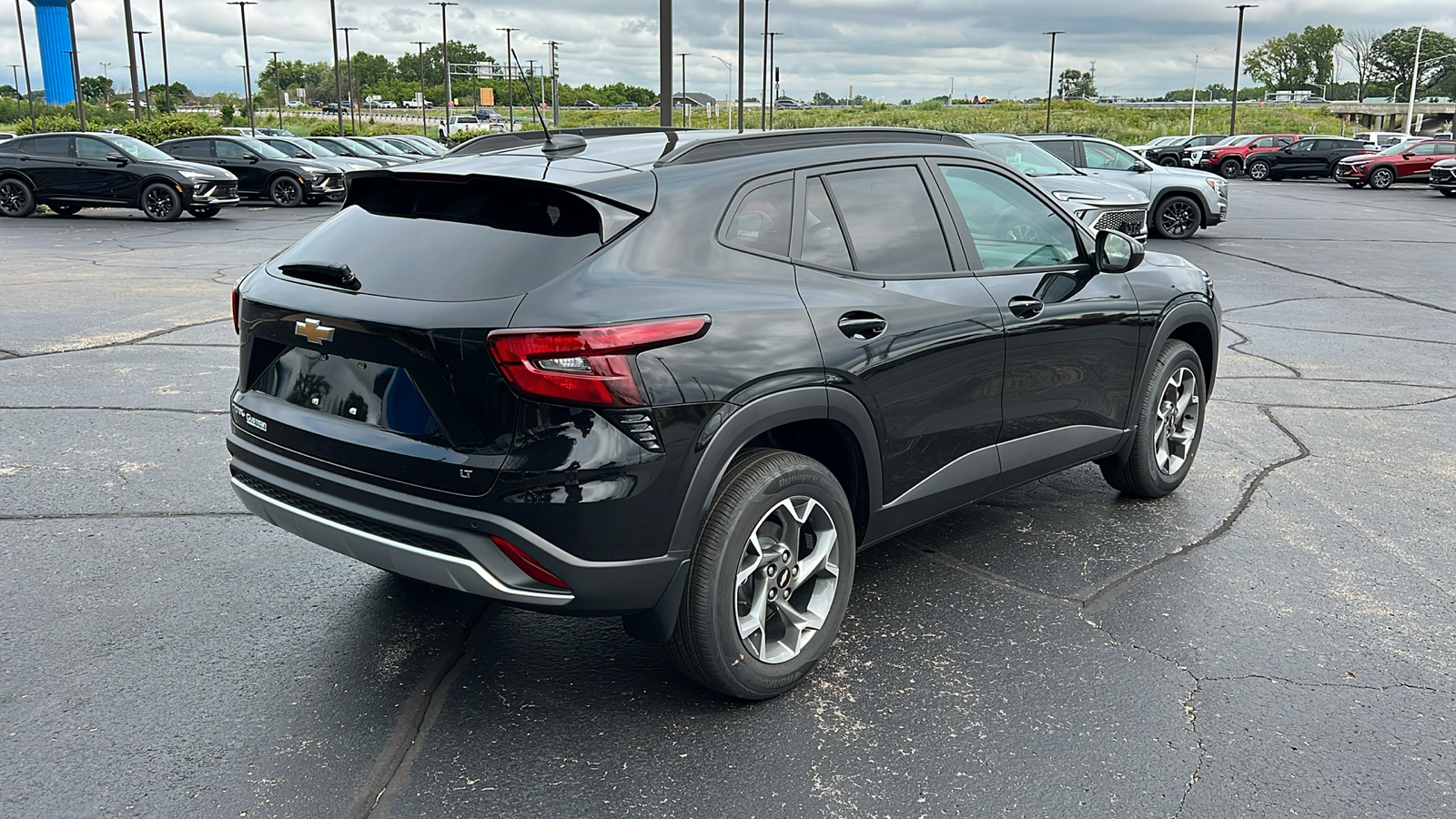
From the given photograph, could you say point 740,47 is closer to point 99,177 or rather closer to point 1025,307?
point 99,177

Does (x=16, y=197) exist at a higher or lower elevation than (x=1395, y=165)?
lower

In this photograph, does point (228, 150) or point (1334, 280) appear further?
point (228, 150)

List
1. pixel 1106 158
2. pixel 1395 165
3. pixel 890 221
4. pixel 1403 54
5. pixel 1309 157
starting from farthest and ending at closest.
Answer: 1. pixel 1403 54
2. pixel 1309 157
3. pixel 1395 165
4. pixel 1106 158
5. pixel 890 221

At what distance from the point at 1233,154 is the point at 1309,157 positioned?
3129 mm

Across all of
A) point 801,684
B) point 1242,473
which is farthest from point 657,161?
point 1242,473

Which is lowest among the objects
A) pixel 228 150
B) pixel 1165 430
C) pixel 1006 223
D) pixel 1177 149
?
pixel 1165 430

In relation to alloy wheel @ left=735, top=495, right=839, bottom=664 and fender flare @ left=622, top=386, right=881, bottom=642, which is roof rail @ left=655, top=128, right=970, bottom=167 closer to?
fender flare @ left=622, top=386, right=881, bottom=642

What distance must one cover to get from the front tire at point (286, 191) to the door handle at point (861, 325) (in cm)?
2561

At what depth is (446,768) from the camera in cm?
314

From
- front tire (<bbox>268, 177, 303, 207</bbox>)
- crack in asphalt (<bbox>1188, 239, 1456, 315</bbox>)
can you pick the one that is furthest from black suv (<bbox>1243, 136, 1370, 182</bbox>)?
front tire (<bbox>268, 177, 303, 207</bbox>)

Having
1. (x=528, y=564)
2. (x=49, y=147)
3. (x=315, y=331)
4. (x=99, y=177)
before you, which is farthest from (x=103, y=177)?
(x=528, y=564)

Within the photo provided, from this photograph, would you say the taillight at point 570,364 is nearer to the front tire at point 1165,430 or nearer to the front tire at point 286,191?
the front tire at point 1165,430

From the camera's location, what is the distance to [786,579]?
3.55 m

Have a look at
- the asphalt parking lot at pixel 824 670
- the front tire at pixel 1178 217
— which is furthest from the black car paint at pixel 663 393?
the front tire at pixel 1178 217
